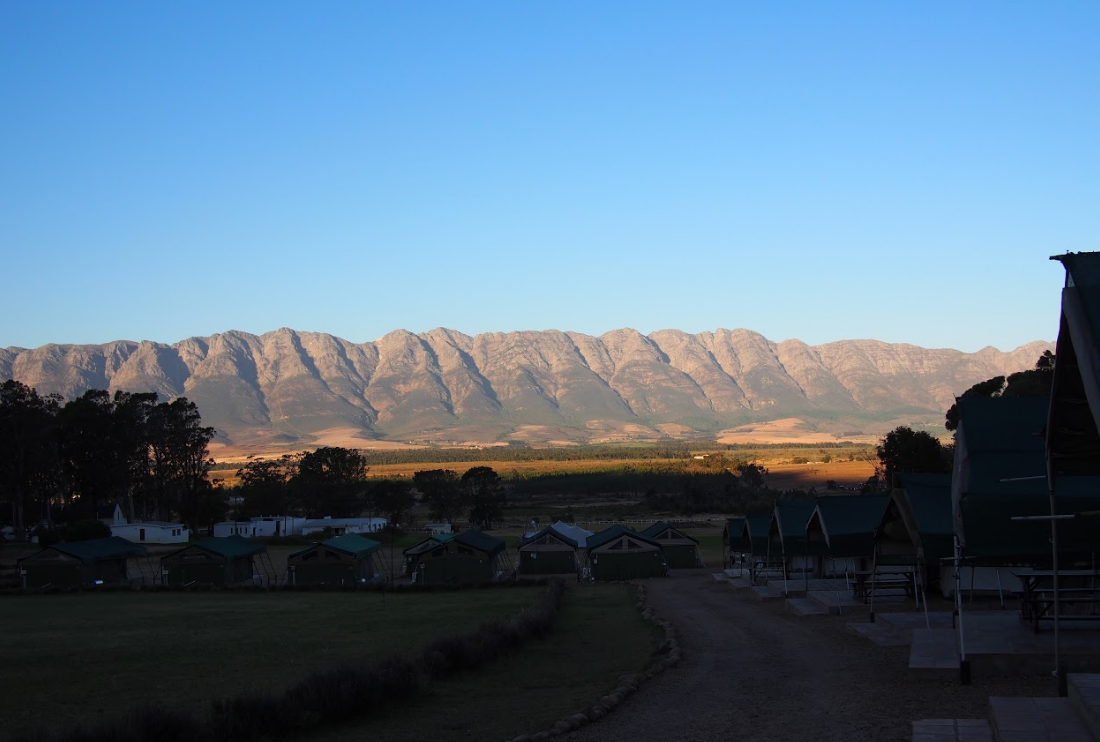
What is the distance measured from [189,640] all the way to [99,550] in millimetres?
25554

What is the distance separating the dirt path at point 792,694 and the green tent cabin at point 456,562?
25381 millimetres

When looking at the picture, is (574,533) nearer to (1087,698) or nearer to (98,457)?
(98,457)

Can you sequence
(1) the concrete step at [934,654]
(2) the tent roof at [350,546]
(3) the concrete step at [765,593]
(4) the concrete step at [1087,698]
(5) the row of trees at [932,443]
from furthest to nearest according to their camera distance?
(5) the row of trees at [932,443], (2) the tent roof at [350,546], (3) the concrete step at [765,593], (1) the concrete step at [934,654], (4) the concrete step at [1087,698]

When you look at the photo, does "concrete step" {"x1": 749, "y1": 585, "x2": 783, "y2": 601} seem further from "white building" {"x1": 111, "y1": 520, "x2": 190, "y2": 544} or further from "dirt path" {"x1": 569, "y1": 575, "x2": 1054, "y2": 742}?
"white building" {"x1": 111, "y1": 520, "x2": 190, "y2": 544}

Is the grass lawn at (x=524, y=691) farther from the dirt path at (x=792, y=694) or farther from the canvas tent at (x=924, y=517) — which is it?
the canvas tent at (x=924, y=517)

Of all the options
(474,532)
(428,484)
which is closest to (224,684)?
(474,532)

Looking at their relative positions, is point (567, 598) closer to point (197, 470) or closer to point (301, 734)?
point (301, 734)

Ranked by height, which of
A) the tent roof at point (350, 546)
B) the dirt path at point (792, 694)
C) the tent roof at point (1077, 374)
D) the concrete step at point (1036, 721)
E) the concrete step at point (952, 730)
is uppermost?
the tent roof at point (1077, 374)

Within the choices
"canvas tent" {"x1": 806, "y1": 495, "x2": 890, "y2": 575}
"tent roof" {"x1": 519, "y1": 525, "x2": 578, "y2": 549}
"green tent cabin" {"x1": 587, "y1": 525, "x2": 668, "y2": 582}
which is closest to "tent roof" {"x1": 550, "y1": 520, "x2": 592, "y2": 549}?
"tent roof" {"x1": 519, "y1": 525, "x2": 578, "y2": 549}

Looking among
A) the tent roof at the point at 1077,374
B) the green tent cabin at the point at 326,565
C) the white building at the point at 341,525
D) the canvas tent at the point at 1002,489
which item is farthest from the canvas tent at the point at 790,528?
the white building at the point at 341,525

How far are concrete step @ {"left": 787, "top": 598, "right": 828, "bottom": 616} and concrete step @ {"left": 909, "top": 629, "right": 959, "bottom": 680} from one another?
21.6 feet

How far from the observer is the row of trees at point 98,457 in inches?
2613

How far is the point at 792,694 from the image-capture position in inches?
497

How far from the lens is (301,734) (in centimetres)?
1184
